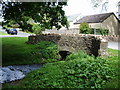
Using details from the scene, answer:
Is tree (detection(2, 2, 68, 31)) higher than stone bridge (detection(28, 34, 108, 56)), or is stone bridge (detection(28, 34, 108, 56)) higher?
tree (detection(2, 2, 68, 31))

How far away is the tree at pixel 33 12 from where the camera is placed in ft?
35.8

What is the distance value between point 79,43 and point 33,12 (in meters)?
5.25

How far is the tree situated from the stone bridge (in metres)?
2.45

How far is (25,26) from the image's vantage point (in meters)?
11.9

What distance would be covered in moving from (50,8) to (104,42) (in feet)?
16.1

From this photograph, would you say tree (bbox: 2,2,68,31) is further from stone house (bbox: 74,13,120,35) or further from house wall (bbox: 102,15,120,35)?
house wall (bbox: 102,15,120,35)

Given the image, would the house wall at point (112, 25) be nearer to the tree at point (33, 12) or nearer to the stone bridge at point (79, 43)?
the stone bridge at point (79, 43)

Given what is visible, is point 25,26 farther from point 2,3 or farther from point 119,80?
point 119,80

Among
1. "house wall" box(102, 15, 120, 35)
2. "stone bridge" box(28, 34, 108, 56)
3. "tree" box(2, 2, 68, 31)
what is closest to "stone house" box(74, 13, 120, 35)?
"house wall" box(102, 15, 120, 35)

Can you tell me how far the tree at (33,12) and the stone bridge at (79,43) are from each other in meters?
2.45

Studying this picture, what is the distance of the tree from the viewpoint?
1092 cm

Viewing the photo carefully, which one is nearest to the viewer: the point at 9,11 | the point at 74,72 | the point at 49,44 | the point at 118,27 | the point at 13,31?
the point at 74,72

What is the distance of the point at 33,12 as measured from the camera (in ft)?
38.0

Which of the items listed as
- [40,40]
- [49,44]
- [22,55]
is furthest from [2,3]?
[40,40]
